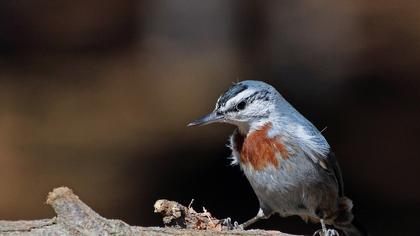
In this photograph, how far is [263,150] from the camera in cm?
464

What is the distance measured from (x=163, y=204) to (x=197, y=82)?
15.5 ft

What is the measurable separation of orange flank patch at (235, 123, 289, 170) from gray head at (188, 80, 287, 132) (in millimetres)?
80

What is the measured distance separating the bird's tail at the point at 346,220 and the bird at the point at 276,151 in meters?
0.13

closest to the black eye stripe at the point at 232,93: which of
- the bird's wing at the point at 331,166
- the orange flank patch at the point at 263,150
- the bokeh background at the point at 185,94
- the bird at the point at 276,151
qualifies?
the bird at the point at 276,151

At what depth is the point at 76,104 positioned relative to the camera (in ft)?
27.9

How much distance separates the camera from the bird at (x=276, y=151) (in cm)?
464

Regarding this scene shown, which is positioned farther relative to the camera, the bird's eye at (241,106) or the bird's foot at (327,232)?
the bird's foot at (327,232)

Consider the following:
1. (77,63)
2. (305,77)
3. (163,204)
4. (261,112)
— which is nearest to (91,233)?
(163,204)

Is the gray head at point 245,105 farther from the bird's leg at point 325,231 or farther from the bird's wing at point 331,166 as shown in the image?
the bird's leg at point 325,231

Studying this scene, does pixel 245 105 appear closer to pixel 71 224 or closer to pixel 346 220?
pixel 346 220

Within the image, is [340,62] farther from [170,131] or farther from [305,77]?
[170,131]

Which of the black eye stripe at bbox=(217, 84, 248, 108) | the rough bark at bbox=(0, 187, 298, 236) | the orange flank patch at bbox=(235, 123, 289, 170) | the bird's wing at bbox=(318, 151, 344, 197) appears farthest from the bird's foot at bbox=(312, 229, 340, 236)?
the rough bark at bbox=(0, 187, 298, 236)

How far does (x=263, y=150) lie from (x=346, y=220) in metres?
0.66

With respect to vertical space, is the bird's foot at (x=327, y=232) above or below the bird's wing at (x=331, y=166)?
below
